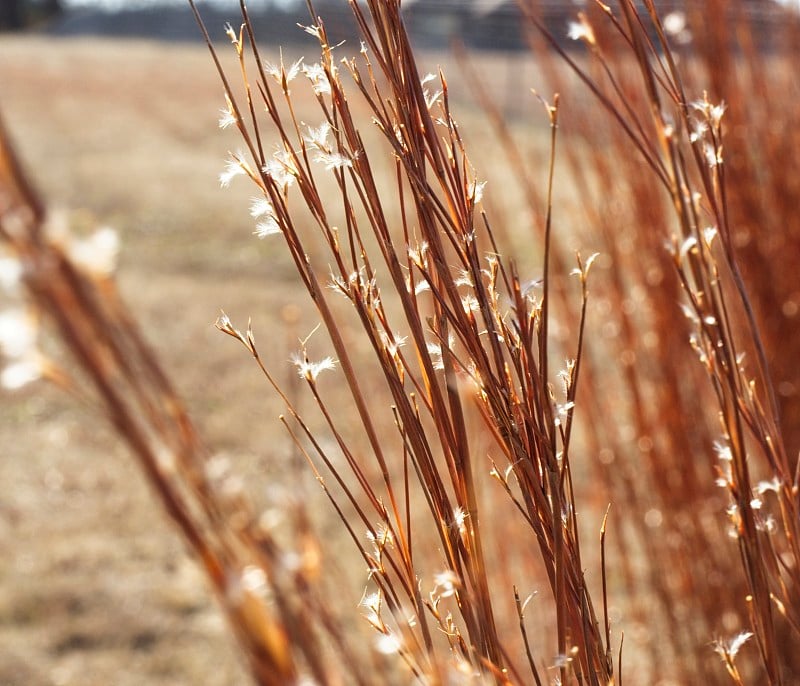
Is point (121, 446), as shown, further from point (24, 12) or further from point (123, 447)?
point (24, 12)

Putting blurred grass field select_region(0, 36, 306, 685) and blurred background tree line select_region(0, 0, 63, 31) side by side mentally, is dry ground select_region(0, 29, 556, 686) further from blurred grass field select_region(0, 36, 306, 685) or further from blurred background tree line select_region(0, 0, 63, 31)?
blurred background tree line select_region(0, 0, 63, 31)

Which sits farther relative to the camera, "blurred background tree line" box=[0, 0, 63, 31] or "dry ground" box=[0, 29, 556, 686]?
"blurred background tree line" box=[0, 0, 63, 31]

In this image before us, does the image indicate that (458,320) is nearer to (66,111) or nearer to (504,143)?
(504,143)

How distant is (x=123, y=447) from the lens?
157 inches

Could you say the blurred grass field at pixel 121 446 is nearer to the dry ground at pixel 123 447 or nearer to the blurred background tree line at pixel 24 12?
the dry ground at pixel 123 447

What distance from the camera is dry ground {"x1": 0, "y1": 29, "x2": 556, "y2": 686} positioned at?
283 cm

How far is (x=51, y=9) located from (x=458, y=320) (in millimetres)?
29572

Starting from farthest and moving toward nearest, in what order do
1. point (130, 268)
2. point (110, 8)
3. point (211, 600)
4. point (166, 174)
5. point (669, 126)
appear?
point (110, 8)
point (166, 174)
point (130, 268)
point (211, 600)
point (669, 126)

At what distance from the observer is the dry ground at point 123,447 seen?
283 centimetres

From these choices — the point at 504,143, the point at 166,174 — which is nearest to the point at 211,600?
the point at 504,143

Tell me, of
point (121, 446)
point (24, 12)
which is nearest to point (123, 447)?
point (121, 446)

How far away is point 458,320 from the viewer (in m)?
0.74

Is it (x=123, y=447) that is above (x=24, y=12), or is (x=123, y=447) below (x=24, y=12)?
below

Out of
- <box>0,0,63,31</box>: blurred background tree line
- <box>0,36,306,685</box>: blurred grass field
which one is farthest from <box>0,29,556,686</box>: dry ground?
<box>0,0,63,31</box>: blurred background tree line
